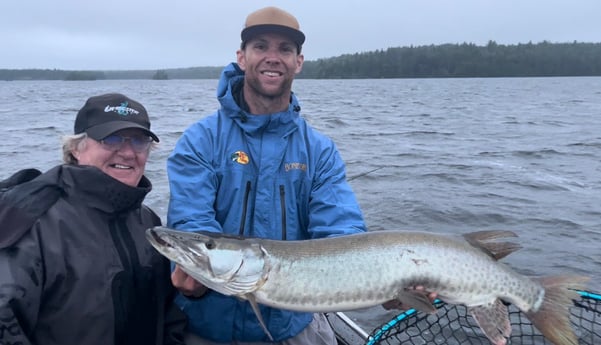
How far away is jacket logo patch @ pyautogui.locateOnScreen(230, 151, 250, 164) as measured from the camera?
3770 mm

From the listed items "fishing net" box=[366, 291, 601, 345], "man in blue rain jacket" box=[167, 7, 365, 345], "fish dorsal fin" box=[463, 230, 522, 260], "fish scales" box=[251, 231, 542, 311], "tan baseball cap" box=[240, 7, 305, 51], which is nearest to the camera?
"fish scales" box=[251, 231, 542, 311]

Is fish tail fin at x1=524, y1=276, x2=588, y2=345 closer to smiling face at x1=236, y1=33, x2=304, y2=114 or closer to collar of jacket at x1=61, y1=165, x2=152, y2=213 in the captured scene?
smiling face at x1=236, y1=33, x2=304, y2=114

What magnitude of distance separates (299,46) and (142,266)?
6.46 ft

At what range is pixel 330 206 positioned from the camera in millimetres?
3875

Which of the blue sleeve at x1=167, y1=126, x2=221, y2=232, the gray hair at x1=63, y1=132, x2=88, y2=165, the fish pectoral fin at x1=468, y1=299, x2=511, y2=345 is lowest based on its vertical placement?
the fish pectoral fin at x1=468, y1=299, x2=511, y2=345

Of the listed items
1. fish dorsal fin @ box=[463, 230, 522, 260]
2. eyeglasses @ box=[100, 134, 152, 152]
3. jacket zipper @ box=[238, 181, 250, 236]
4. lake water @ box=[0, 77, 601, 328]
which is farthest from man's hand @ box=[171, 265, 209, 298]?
lake water @ box=[0, 77, 601, 328]

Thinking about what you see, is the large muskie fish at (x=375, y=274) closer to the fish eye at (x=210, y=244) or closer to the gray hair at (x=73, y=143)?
the fish eye at (x=210, y=244)

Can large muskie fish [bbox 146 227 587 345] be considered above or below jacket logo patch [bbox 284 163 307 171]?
below

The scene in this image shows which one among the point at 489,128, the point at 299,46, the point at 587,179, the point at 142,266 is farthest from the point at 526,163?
the point at 142,266

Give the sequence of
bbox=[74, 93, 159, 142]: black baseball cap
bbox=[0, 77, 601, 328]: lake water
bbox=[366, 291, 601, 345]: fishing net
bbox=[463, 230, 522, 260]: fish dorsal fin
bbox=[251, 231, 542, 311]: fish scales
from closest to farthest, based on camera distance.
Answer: bbox=[251, 231, 542, 311]: fish scales → bbox=[74, 93, 159, 142]: black baseball cap → bbox=[463, 230, 522, 260]: fish dorsal fin → bbox=[366, 291, 601, 345]: fishing net → bbox=[0, 77, 601, 328]: lake water

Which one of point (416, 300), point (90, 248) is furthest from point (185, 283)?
point (416, 300)

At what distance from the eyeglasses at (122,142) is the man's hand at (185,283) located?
0.83 m

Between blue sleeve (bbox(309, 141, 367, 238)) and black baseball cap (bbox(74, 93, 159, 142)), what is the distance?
3.97 ft

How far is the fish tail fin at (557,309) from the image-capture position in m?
3.38
